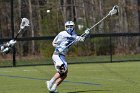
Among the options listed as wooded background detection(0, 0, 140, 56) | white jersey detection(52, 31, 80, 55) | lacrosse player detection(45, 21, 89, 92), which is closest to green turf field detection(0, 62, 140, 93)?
lacrosse player detection(45, 21, 89, 92)

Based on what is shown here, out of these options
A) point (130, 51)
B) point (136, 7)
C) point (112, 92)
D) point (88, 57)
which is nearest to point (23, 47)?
point (88, 57)

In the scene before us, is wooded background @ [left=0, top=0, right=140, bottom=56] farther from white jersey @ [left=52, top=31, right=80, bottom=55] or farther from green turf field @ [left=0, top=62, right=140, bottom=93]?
white jersey @ [left=52, top=31, right=80, bottom=55]

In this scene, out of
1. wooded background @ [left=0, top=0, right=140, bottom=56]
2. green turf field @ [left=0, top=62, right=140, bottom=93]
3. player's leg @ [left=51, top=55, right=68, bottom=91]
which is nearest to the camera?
player's leg @ [left=51, top=55, right=68, bottom=91]

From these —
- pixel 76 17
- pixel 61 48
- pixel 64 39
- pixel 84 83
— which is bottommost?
pixel 84 83

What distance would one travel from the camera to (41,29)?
38531mm

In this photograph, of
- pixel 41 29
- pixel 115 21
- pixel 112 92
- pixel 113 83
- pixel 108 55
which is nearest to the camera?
pixel 112 92

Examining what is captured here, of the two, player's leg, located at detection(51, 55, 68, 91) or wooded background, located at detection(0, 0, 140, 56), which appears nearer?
player's leg, located at detection(51, 55, 68, 91)

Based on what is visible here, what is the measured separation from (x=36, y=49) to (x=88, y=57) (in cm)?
354

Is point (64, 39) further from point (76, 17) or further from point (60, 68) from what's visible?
point (76, 17)

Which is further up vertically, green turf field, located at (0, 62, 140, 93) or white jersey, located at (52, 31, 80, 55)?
white jersey, located at (52, 31, 80, 55)

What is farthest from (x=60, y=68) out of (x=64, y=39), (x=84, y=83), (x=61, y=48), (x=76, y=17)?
(x=76, y=17)

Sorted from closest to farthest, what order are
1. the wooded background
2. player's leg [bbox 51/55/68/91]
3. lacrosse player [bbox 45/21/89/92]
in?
player's leg [bbox 51/55/68/91] < lacrosse player [bbox 45/21/89/92] < the wooded background

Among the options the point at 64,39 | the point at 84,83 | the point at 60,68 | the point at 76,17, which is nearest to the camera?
the point at 60,68

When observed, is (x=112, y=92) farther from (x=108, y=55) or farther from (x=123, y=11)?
(x=123, y=11)
